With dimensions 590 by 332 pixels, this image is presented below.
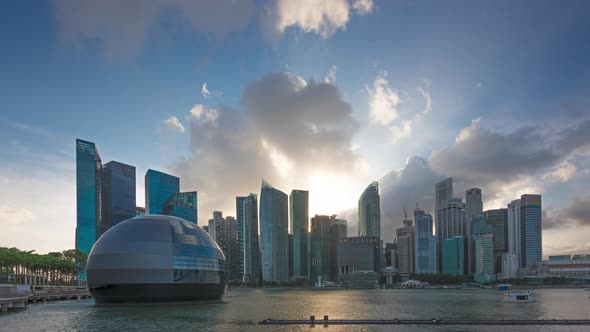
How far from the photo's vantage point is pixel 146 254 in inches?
3770

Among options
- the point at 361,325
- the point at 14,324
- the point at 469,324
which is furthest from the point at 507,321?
the point at 14,324

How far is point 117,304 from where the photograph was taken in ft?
316

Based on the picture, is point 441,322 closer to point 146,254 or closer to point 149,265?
point 149,265

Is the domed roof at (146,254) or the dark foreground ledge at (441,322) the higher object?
the domed roof at (146,254)

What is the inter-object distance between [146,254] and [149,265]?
2.32 meters

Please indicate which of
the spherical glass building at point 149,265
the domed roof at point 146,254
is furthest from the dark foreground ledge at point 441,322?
the domed roof at point 146,254

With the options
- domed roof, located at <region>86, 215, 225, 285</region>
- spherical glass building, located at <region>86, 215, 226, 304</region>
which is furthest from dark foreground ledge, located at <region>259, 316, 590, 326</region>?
domed roof, located at <region>86, 215, 225, 285</region>

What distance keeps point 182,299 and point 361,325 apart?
157 feet

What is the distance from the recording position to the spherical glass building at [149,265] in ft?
310

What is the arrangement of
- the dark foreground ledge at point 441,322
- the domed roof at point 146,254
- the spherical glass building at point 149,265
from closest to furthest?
the dark foreground ledge at point 441,322, the spherical glass building at point 149,265, the domed roof at point 146,254

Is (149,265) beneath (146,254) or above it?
beneath

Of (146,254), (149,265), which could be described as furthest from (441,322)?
(146,254)

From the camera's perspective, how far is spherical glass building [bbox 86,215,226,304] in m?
94.6

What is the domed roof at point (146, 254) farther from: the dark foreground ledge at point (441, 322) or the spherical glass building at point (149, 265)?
the dark foreground ledge at point (441, 322)
